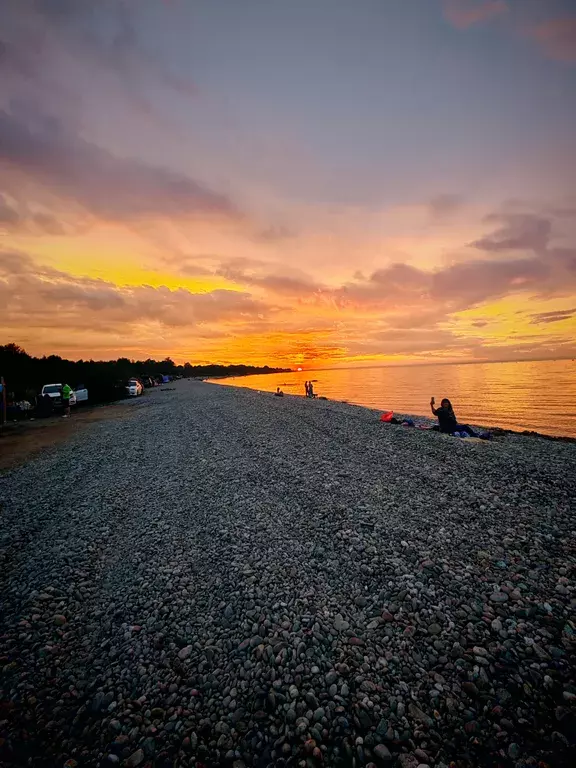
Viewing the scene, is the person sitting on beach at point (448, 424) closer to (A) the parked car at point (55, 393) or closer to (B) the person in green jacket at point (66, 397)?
(B) the person in green jacket at point (66, 397)

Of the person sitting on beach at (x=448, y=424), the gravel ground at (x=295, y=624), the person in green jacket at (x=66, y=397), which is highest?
the person in green jacket at (x=66, y=397)

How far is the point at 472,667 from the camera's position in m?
4.97

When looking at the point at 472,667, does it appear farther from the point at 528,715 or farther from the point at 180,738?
the point at 180,738

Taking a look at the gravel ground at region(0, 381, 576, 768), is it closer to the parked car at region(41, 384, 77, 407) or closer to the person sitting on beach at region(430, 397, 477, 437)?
the person sitting on beach at region(430, 397, 477, 437)

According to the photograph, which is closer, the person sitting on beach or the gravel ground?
the gravel ground

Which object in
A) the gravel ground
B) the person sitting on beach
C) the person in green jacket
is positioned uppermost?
the person in green jacket

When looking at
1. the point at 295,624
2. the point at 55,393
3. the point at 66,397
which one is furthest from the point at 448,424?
the point at 55,393

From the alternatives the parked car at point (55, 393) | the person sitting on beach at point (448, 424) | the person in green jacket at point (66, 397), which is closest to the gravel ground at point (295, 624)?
the person sitting on beach at point (448, 424)

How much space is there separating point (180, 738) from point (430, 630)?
417 cm

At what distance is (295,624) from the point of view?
6.01 metres

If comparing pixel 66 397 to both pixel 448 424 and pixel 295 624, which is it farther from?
pixel 295 624

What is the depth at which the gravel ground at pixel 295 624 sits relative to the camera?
423 centimetres

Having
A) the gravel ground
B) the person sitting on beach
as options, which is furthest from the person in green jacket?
the person sitting on beach

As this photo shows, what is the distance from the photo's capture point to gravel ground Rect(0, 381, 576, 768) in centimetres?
423
